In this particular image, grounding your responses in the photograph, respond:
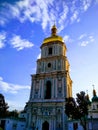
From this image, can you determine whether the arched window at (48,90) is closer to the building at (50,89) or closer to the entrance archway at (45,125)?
the building at (50,89)

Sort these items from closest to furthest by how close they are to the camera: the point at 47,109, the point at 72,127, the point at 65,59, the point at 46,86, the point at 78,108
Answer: the point at 78,108 < the point at 72,127 < the point at 47,109 < the point at 46,86 < the point at 65,59

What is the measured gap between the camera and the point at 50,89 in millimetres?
39656

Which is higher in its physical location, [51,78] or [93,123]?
[51,78]

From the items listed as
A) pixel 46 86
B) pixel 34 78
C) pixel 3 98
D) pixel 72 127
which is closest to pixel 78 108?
pixel 72 127

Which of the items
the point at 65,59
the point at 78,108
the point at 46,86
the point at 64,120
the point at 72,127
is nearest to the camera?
the point at 78,108

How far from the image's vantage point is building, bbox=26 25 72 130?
35.5 m

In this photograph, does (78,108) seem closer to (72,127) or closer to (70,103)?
(70,103)

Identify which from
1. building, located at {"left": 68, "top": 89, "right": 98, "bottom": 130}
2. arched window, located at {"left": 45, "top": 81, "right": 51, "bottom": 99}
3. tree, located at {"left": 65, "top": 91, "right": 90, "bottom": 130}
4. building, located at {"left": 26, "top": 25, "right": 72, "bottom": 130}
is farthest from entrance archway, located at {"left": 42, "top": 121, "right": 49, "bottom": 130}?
tree, located at {"left": 65, "top": 91, "right": 90, "bottom": 130}

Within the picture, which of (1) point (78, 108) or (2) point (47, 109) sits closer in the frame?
(1) point (78, 108)

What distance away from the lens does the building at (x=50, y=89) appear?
116ft

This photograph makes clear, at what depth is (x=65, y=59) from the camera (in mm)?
43500

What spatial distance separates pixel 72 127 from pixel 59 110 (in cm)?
498

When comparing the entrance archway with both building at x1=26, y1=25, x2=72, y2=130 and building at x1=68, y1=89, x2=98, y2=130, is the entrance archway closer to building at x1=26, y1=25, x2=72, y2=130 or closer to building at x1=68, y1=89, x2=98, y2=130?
building at x1=26, y1=25, x2=72, y2=130

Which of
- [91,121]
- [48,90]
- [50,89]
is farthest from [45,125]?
[91,121]
